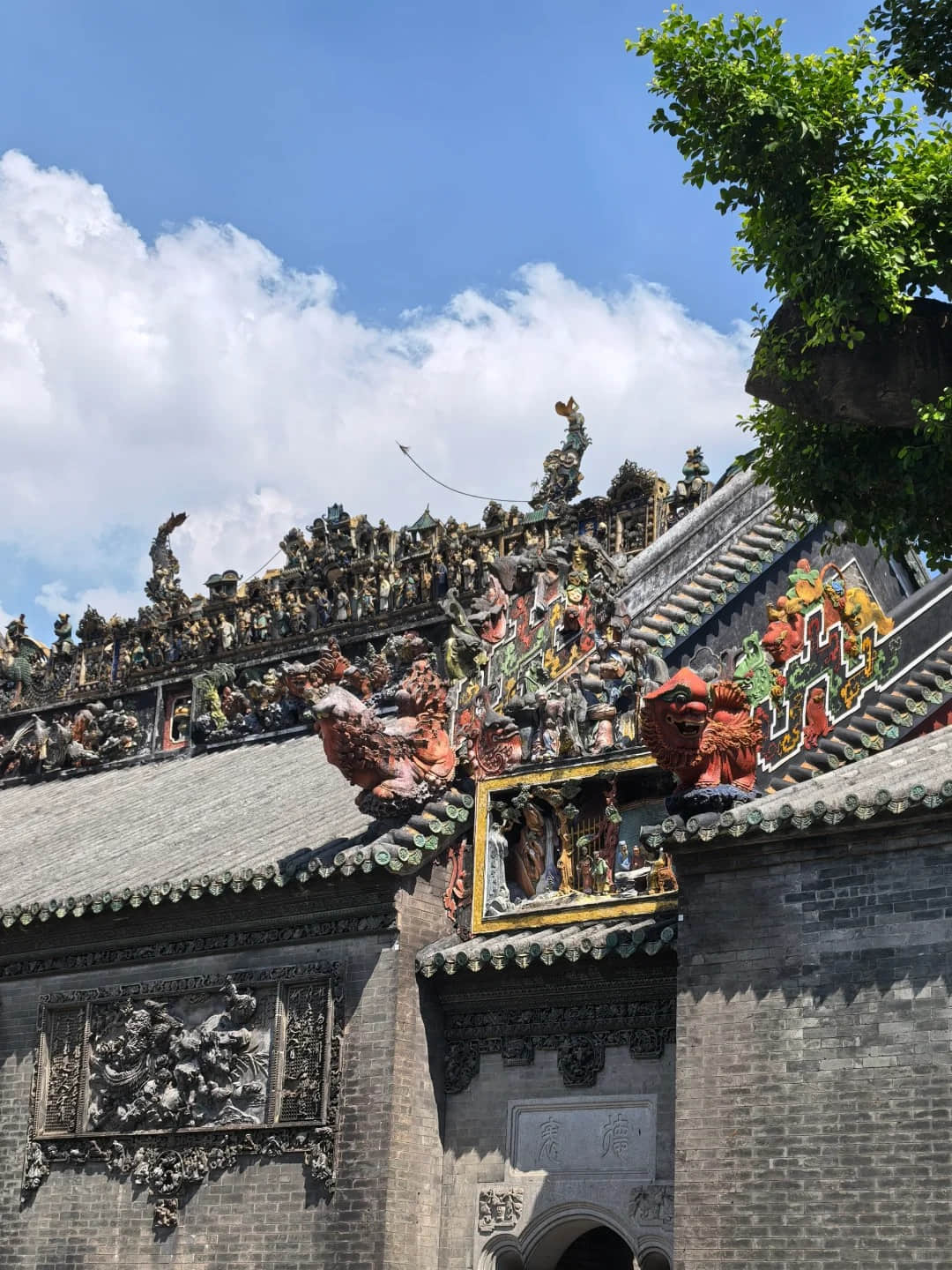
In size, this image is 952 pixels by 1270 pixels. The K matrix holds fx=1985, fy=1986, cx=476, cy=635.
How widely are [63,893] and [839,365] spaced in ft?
33.9

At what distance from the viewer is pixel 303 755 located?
2302cm

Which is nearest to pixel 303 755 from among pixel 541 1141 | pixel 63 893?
pixel 63 893

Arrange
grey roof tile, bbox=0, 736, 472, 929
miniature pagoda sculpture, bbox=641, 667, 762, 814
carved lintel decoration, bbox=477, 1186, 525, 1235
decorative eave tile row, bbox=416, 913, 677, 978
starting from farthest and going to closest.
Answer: grey roof tile, bbox=0, 736, 472, 929, carved lintel decoration, bbox=477, 1186, 525, 1235, decorative eave tile row, bbox=416, 913, 677, 978, miniature pagoda sculpture, bbox=641, 667, 762, 814

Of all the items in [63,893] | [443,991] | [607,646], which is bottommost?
[443,991]

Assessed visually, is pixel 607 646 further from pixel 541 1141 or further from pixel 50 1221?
pixel 50 1221

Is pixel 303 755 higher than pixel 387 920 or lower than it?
higher

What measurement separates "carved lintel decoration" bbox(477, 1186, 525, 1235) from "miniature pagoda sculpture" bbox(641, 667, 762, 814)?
3.64 metres

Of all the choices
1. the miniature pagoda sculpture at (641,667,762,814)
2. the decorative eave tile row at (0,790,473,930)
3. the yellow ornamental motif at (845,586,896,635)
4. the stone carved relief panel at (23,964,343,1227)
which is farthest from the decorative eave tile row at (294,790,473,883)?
the yellow ornamental motif at (845,586,896,635)

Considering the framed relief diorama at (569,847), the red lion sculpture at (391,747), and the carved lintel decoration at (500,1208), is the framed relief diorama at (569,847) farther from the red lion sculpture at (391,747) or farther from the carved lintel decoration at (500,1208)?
the carved lintel decoration at (500,1208)

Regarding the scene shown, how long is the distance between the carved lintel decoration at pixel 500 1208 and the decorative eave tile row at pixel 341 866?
2718 mm

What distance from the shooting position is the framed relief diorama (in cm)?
1622

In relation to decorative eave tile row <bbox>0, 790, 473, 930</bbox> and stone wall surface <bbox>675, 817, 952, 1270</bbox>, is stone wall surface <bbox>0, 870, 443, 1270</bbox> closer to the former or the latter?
decorative eave tile row <bbox>0, 790, 473, 930</bbox>

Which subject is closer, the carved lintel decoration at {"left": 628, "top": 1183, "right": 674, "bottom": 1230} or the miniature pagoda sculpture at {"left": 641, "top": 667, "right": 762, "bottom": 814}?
the miniature pagoda sculpture at {"left": 641, "top": 667, "right": 762, "bottom": 814}

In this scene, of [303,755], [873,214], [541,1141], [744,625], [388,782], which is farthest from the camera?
[303,755]
